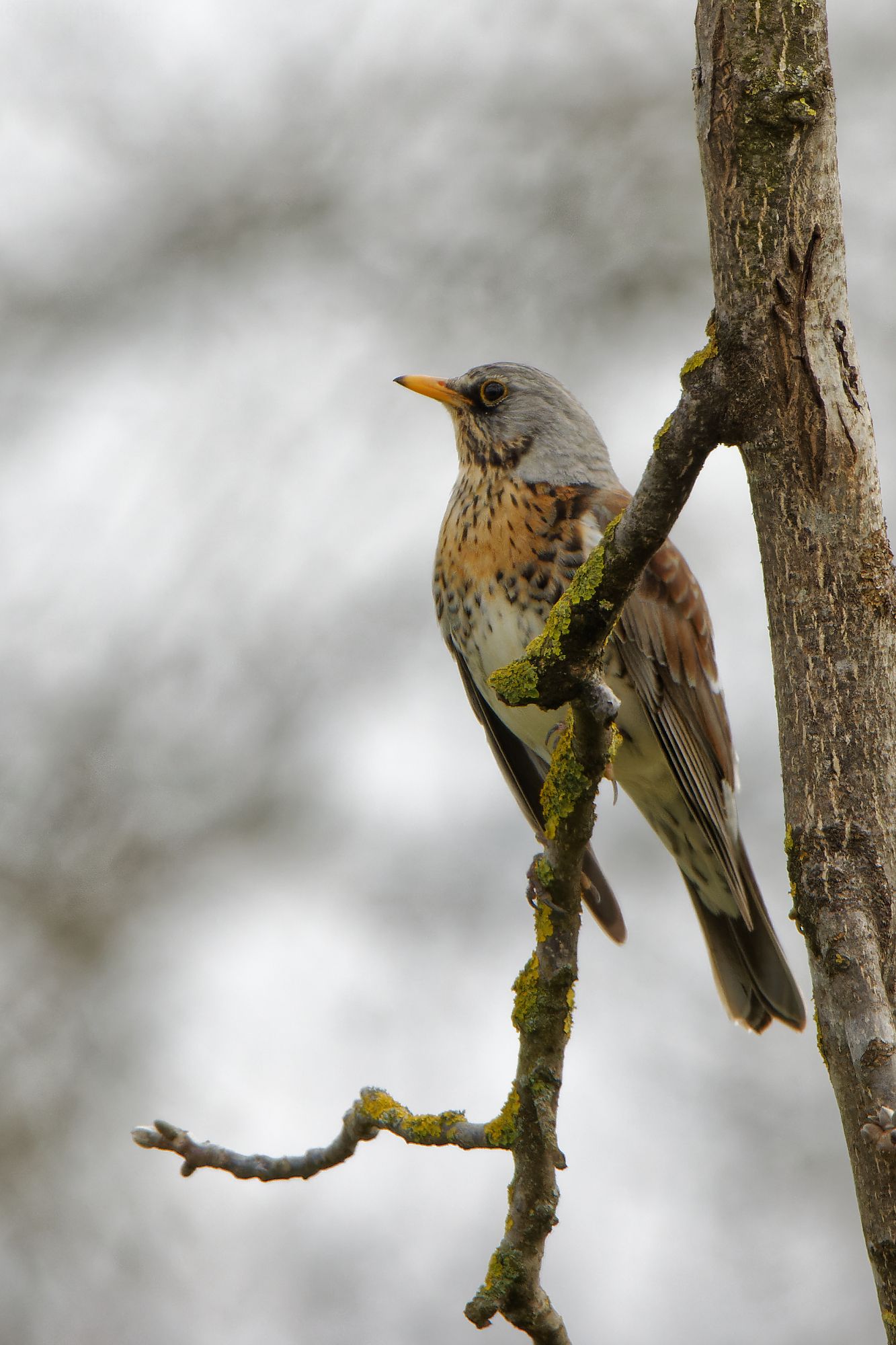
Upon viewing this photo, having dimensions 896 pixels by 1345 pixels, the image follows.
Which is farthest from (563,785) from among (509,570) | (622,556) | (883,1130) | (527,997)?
(509,570)

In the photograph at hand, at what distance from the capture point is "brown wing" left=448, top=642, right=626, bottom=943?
16.5 feet

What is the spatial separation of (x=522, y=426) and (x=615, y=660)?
51.2 inches

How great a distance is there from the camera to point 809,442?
2133mm

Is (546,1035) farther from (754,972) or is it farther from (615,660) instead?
(754,972)

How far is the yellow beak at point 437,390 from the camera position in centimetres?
570

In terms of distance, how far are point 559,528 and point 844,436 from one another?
2.62 meters

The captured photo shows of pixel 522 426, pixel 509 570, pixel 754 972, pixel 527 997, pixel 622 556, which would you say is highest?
pixel 522 426

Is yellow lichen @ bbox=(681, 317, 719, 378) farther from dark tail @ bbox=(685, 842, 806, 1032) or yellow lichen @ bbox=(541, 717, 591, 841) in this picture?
dark tail @ bbox=(685, 842, 806, 1032)

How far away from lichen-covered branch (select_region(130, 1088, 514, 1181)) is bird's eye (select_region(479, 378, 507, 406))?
11.0ft

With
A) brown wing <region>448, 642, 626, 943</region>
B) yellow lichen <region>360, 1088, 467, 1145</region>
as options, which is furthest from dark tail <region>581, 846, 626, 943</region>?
yellow lichen <region>360, 1088, 467, 1145</region>

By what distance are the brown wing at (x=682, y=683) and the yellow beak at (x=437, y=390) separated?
111 cm

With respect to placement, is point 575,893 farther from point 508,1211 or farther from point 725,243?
point 725,243

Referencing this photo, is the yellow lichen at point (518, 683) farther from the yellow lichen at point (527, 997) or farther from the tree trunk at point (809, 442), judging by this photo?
the yellow lichen at point (527, 997)

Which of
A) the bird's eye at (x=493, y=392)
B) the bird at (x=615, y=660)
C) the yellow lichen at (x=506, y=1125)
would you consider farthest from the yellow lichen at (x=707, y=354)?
the bird's eye at (x=493, y=392)
